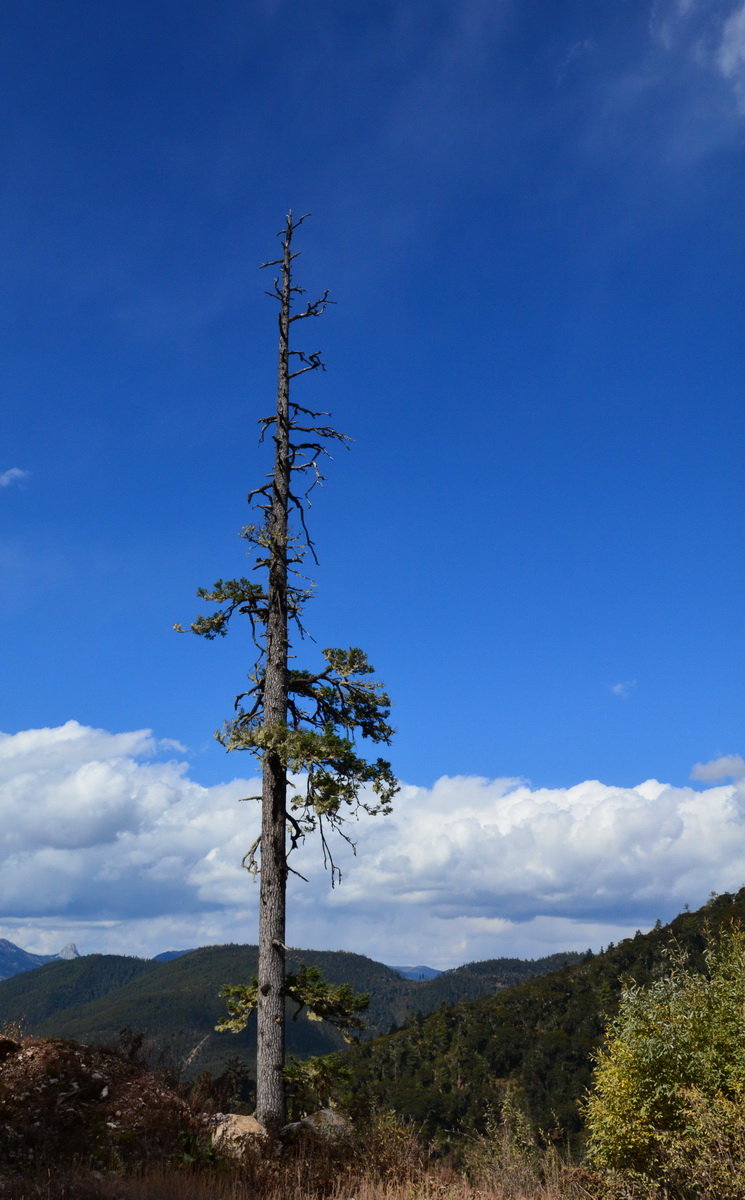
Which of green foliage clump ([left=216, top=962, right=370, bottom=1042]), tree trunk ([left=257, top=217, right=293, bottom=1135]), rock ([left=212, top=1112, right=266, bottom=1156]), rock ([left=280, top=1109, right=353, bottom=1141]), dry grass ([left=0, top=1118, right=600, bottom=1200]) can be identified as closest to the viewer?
dry grass ([left=0, top=1118, right=600, bottom=1200])

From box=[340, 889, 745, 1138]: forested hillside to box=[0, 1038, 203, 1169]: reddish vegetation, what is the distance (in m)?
77.7

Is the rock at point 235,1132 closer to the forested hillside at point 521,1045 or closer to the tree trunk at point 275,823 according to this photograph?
the tree trunk at point 275,823

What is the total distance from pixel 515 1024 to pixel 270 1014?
115960mm

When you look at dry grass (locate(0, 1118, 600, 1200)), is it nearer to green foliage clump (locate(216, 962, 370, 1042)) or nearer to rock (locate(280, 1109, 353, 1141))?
rock (locate(280, 1109, 353, 1141))

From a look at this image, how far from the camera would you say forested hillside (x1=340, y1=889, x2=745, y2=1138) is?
91.2m

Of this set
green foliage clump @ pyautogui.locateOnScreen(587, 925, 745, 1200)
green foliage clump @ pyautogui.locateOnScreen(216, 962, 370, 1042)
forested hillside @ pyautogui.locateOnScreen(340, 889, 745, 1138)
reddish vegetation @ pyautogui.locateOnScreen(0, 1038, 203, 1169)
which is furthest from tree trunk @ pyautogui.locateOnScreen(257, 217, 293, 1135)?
forested hillside @ pyautogui.locateOnScreen(340, 889, 745, 1138)

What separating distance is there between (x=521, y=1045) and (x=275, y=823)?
110 m

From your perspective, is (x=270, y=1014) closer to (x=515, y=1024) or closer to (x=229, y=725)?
(x=229, y=725)

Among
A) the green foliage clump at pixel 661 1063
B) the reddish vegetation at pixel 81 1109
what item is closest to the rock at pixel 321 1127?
the reddish vegetation at pixel 81 1109

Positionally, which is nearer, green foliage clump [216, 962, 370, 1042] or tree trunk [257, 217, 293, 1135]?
tree trunk [257, 217, 293, 1135]

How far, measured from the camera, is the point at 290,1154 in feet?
41.7

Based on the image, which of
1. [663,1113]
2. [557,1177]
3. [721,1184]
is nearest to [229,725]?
[557,1177]

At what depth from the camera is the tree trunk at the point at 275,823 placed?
14.6m

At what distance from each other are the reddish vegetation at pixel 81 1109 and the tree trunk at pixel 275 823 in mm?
1583
